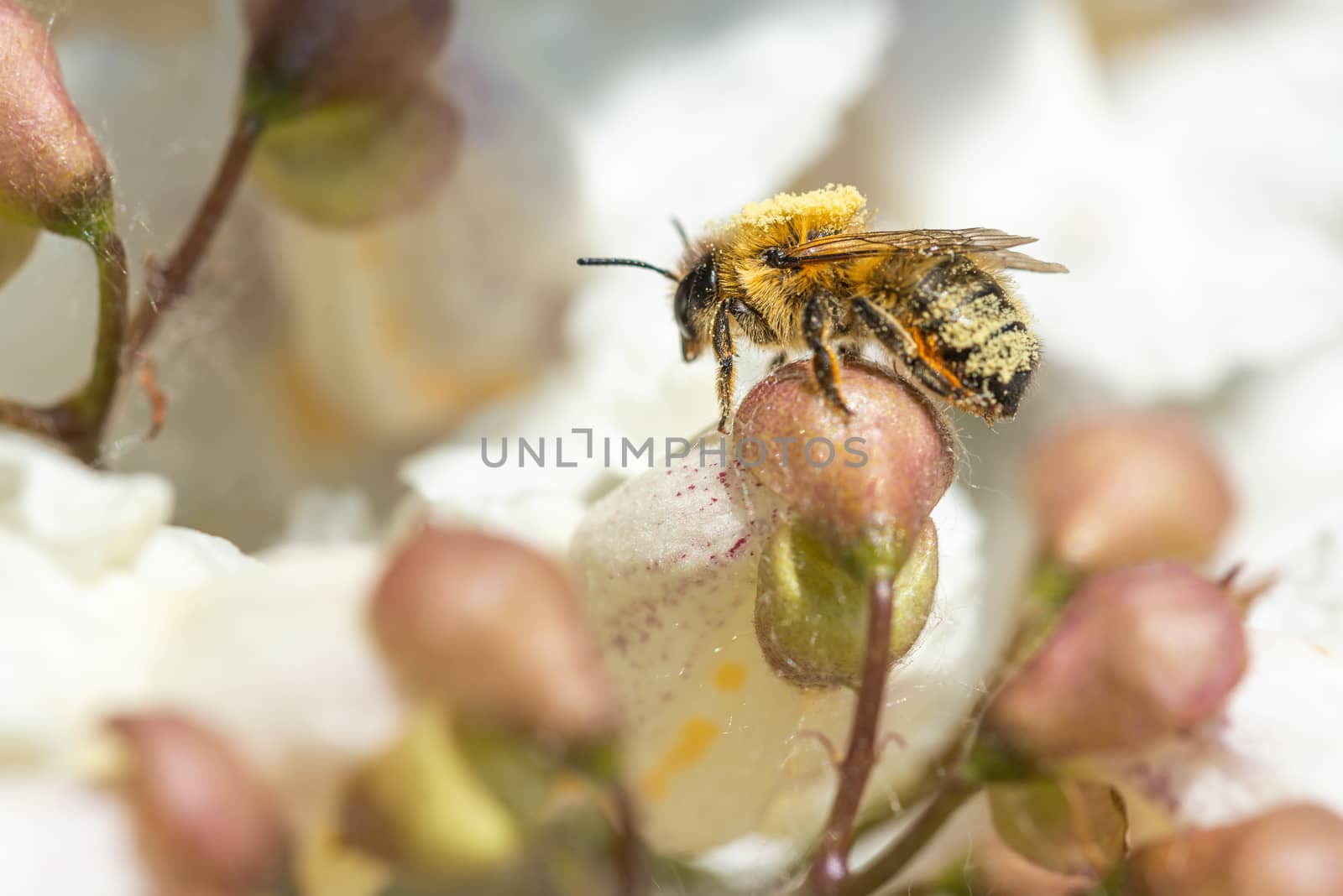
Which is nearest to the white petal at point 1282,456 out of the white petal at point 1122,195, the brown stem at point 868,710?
the white petal at point 1122,195

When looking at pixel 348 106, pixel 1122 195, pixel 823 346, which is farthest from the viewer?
pixel 1122 195

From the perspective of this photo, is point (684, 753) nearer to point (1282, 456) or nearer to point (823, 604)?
point (823, 604)

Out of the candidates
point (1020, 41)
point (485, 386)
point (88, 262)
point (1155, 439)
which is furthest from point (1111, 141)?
point (88, 262)

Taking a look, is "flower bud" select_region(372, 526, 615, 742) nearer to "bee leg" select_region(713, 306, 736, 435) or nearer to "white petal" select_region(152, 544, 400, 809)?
"white petal" select_region(152, 544, 400, 809)

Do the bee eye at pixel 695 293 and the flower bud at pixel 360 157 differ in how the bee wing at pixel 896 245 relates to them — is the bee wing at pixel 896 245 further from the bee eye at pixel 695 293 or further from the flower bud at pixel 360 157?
the flower bud at pixel 360 157

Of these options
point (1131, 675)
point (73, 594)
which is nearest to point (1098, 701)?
point (1131, 675)

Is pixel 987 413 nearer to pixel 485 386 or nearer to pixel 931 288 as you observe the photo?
pixel 931 288
